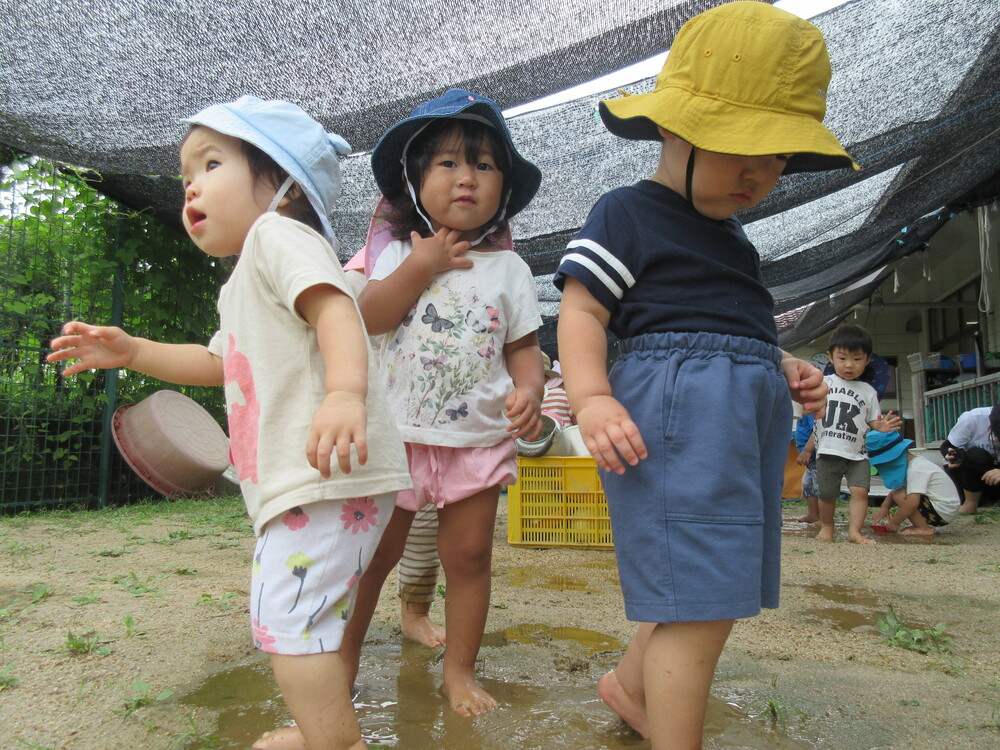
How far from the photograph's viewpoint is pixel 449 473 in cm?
167

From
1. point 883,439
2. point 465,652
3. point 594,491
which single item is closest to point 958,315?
point 883,439

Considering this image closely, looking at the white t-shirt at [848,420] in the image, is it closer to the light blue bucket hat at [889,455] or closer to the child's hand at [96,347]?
the light blue bucket hat at [889,455]

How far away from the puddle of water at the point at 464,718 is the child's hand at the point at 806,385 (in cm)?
63

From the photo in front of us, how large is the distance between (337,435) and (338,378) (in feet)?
0.36

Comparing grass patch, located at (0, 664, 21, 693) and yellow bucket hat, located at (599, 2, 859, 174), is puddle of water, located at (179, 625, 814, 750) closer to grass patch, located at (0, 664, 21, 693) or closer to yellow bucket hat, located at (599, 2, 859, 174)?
grass patch, located at (0, 664, 21, 693)

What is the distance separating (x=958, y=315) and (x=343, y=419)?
12.8 m

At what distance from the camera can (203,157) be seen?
4.70 feet

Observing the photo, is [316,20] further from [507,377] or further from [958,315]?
[958,315]

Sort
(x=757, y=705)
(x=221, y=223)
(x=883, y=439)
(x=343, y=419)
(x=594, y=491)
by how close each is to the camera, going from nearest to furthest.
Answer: (x=343, y=419)
(x=221, y=223)
(x=757, y=705)
(x=594, y=491)
(x=883, y=439)

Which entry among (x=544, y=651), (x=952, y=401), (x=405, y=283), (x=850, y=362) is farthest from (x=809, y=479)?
(x=405, y=283)

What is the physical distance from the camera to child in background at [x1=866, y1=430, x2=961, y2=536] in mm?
4855

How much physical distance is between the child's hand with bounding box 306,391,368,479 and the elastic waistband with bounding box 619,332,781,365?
508 millimetres

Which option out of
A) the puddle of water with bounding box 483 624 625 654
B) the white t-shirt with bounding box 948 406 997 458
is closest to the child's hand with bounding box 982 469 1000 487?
the white t-shirt with bounding box 948 406 997 458

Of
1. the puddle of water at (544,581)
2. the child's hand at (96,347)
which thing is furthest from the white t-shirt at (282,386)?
the puddle of water at (544,581)
